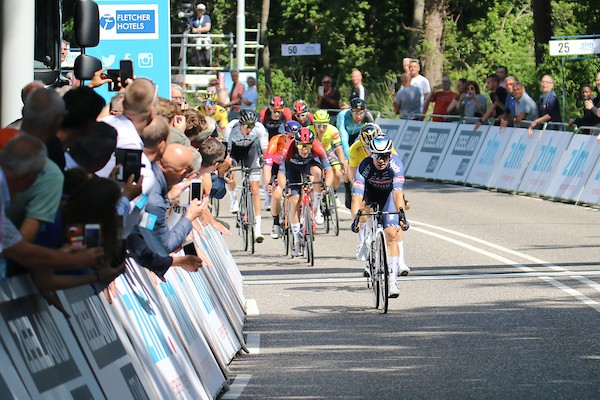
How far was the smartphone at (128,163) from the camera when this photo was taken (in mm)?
8281

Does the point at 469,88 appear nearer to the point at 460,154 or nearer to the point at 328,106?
the point at 460,154

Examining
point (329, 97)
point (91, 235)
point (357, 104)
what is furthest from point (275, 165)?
point (329, 97)

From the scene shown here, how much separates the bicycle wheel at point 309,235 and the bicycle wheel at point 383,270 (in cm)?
363

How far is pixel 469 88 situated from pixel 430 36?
531 inches

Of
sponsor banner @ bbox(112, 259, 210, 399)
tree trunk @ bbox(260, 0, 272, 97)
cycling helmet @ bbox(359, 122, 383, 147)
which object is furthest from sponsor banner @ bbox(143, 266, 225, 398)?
tree trunk @ bbox(260, 0, 272, 97)

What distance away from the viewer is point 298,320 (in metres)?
14.2

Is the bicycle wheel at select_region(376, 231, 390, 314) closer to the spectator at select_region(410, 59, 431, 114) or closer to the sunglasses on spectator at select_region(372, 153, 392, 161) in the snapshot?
the sunglasses on spectator at select_region(372, 153, 392, 161)

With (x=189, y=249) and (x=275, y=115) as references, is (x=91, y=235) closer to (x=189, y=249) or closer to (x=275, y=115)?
(x=189, y=249)

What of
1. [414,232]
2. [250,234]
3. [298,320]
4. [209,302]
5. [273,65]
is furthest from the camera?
[273,65]

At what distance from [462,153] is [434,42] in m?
13.8

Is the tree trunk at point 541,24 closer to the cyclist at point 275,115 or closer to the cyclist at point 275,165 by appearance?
the cyclist at point 275,115

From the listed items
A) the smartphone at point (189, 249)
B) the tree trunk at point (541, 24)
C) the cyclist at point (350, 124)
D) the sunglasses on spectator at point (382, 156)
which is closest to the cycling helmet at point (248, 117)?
the cyclist at point (350, 124)

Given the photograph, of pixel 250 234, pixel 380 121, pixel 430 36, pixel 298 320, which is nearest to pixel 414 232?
pixel 250 234

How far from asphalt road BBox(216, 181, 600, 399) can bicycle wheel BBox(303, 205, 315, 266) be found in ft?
0.44
